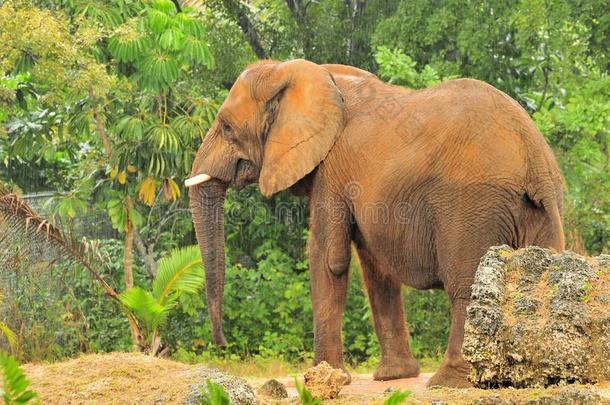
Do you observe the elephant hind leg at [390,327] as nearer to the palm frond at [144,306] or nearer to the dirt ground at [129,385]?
the palm frond at [144,306]

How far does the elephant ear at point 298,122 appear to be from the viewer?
32.6 ft

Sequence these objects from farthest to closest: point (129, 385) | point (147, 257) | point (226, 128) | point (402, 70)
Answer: point (147, 257) < point (402, 70) < point (226, 128) < point (129, 385)

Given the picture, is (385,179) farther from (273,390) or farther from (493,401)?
(493,401)

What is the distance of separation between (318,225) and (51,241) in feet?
→ 10.9

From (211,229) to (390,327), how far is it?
1591mm

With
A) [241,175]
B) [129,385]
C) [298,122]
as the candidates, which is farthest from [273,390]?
[241,175]

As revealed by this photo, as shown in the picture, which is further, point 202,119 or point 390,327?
point 202,119

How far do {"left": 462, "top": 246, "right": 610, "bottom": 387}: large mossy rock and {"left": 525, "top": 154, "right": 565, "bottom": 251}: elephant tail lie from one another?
1969mm

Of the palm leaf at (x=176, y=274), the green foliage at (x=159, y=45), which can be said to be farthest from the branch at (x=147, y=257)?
the palm leaf at (x=176, y=274)

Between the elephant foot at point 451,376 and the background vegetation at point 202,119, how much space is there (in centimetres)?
485

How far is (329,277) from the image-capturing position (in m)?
10.1

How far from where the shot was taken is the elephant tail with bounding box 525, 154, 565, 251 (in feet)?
29.5

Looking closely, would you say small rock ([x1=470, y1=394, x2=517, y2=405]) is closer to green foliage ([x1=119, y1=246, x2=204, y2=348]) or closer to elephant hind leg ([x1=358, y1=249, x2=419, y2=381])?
elephant hind leg ([x1=358, y1=249, x2=419, y2=381])

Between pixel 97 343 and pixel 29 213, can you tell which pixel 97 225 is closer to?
pixel 97 343
